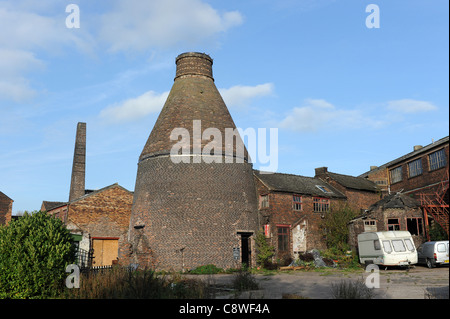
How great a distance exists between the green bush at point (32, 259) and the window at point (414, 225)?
912 inches

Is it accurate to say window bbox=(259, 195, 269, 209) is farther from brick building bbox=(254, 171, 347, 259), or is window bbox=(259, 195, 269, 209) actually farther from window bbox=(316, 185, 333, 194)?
window bbox=(316, 185, 333, 194)

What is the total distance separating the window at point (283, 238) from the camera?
29042 mm

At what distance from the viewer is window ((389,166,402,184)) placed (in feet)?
110

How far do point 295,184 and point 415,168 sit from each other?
9.44 metres

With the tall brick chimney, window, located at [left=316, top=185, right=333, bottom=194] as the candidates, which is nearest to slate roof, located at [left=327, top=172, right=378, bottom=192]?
window, located at [left=316, top=185, right=333, bottom=194]

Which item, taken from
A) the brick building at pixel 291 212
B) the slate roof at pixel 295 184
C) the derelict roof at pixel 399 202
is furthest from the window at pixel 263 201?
the derelict roof at pixel 399 202

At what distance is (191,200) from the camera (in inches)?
986

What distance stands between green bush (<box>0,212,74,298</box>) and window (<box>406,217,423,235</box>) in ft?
76.0

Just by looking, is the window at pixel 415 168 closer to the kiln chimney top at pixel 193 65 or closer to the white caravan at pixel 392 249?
the white caravan at pixel 392 249

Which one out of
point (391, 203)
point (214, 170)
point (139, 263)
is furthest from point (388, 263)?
point (139, 263)

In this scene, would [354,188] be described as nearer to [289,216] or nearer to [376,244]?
[289,216]

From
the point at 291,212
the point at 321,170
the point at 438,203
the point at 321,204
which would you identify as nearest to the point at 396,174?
the point at 321,170
